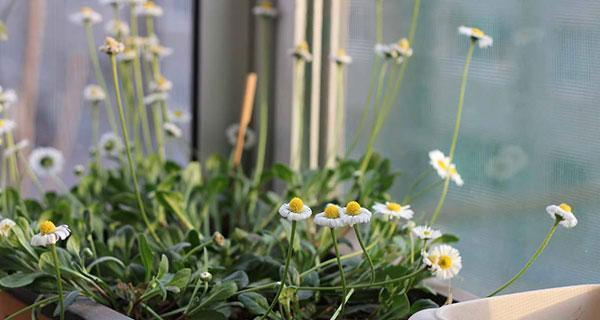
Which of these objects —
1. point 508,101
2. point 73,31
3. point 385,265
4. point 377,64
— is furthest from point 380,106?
point 73,31

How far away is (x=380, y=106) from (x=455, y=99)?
0.50 ft

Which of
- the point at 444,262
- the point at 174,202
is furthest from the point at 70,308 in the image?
the point at 444,262

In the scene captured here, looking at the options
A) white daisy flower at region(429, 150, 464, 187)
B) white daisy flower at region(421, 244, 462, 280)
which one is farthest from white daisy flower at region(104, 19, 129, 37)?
white daisy flower at region(421, 244, 462, 280)

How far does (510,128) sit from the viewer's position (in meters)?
1.09

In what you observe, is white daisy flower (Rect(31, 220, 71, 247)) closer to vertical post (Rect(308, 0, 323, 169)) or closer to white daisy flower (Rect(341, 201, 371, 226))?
white daisy flower (Rect(341, 201, 371, 226))

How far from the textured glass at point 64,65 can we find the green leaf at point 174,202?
1.36ft

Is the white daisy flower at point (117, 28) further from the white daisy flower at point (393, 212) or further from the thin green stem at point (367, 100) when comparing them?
the white daisy flower at point (393, 212)

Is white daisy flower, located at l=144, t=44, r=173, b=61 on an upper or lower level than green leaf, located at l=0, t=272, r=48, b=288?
upper

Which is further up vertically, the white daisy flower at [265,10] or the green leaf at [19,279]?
the white daisy flower at [265,10]

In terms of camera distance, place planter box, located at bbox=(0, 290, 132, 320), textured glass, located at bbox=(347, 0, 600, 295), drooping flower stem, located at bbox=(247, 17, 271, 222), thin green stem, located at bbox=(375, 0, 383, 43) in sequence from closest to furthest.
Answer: planter box, located at bbox=(0, 290, 132, 320) < textured glass, located at bbox=(347, 0, 600, 295) < thin green stem, located at bbox=(375, 0, 383, 43) < drooping flower stem, located at bbox=(247, 17, 271, 222)

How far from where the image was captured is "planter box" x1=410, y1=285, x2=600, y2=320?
753mm

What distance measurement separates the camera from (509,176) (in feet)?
3.60

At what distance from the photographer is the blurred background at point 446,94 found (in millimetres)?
1019

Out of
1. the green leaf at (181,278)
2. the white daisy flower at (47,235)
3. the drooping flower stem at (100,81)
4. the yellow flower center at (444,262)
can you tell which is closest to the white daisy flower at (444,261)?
the yellow flower center at (444,262)
